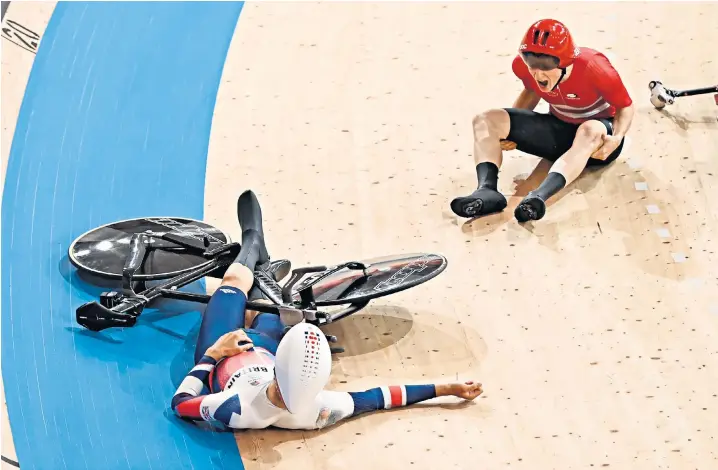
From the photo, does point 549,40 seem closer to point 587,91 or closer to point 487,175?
point 587,91

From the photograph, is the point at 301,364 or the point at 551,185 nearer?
the point at 301,364

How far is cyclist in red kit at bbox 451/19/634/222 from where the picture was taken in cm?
513

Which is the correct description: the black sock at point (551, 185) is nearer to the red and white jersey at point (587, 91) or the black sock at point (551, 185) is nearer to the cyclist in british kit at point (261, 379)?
the red and white jersey at point (587, 91)

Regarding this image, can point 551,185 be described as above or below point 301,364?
above

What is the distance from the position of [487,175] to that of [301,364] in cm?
194

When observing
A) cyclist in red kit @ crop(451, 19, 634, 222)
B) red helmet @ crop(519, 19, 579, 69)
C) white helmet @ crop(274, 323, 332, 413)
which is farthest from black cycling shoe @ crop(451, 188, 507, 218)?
white helmet @ crop(274, 323, 332, 413)

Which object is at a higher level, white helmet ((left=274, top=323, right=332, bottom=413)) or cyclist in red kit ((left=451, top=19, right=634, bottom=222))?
cyclist in red kit ((left=451, top=19, right=634, bottom=222))

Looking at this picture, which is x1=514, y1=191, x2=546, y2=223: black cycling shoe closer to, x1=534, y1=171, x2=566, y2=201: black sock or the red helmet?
x1=534, y1=171, x2=566, y2=201: black sock

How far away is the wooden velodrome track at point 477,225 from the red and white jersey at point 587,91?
356 mm

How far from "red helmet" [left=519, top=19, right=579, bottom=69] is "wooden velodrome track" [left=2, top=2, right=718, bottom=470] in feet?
2.48

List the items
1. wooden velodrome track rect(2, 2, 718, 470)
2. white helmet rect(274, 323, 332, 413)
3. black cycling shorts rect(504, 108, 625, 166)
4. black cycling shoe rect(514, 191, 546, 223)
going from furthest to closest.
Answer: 1. black cycling shorts rect(504, 108, 625, 166)
2. black cycling shoe rect(514, 191, 546, 223)
3. wooden velodrome track rect(2, 2, 718, 470)
4. white helmet rect(274, 323, 332, 413)

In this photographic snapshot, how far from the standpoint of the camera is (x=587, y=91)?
533 centimetres

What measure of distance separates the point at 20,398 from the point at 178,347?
643mm

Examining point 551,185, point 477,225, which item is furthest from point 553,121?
point 477,225
